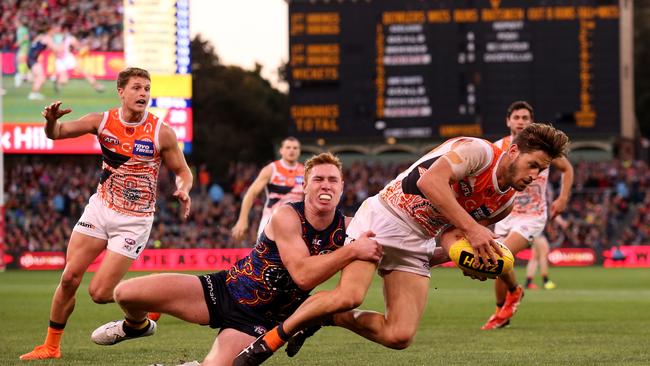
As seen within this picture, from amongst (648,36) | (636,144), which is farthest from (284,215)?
(648,36)

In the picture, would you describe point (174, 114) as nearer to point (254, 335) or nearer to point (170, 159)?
point (170, 159)

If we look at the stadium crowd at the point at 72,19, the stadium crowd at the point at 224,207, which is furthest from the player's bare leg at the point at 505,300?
the stadium crowd at the point at 72,19

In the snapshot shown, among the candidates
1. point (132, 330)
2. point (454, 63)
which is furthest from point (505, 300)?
point (454, 63)

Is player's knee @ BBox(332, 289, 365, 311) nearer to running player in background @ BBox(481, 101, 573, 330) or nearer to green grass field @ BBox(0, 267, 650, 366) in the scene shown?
green grass field @ BBox(0, 267, 650, 366)

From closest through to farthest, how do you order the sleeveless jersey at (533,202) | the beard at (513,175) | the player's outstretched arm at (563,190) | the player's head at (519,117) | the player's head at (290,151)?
the beard at (513,175) < the player's head at (519,117) < the player's outstretched arm at (563,190) < the sleeveless jersey at (533,202) < the player's head at (290,151)

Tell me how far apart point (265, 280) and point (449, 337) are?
4.54 m

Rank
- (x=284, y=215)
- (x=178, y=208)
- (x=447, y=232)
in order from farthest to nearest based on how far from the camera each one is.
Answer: (x=178, y=208) → (x=447, y=232) → (x=284, y=215)

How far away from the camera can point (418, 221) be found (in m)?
8.17

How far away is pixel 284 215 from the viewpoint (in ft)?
24.9

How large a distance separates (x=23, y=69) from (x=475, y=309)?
812 inches

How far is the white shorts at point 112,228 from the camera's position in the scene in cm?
1000

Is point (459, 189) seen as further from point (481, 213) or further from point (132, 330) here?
point (132, 330)

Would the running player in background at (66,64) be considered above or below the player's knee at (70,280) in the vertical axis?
above

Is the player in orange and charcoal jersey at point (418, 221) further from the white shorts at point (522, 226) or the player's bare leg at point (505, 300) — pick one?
the white shorts at point (522, 226)
